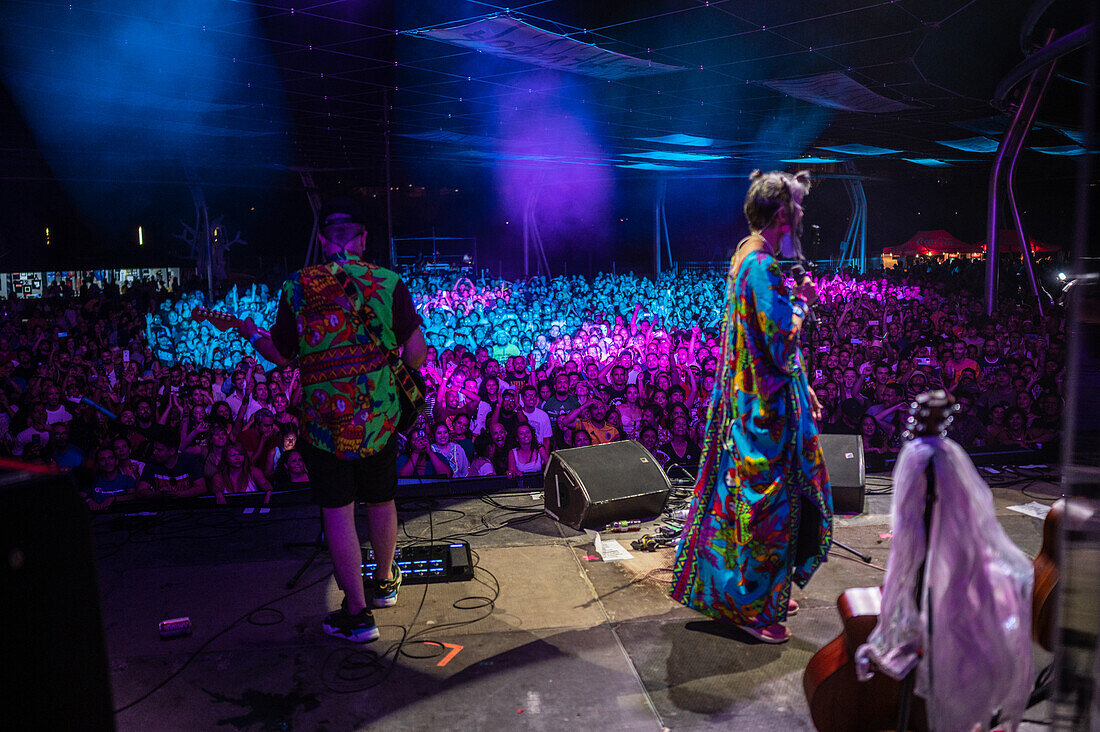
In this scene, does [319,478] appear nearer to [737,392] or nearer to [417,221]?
[737,392]

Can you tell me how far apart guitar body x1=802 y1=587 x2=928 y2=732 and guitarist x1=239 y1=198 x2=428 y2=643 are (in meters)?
1.78

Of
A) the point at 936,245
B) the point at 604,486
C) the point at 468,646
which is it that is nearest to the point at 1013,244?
the point at 936,245

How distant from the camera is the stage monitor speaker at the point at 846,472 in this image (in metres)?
4.55

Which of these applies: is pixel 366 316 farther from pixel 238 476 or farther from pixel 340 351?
pixel 238 476

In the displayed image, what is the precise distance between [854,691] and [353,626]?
1913mm

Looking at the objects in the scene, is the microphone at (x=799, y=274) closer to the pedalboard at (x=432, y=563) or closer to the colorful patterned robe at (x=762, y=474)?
the colorful patterned robe at (x=762, y=474)

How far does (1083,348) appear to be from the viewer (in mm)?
906

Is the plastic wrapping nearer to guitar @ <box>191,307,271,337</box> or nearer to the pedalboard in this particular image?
guitar @ <box>191,307,271,337</box>

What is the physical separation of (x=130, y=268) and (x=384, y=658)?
23.8 metres

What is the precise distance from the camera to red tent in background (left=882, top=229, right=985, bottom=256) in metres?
26.2

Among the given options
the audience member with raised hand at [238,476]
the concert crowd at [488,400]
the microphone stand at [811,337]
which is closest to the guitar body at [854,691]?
A: the microphone stand at [811,337]

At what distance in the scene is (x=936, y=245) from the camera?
2633 cm

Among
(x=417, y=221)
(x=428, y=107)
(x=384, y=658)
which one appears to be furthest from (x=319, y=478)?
(x=417, y=221)

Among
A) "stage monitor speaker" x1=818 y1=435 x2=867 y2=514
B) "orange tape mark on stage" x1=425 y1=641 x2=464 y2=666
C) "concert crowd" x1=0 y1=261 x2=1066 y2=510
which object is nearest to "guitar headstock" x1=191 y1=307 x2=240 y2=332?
"orange tape mark on stage" x1=425 y1=641 x2=464 y2=666
